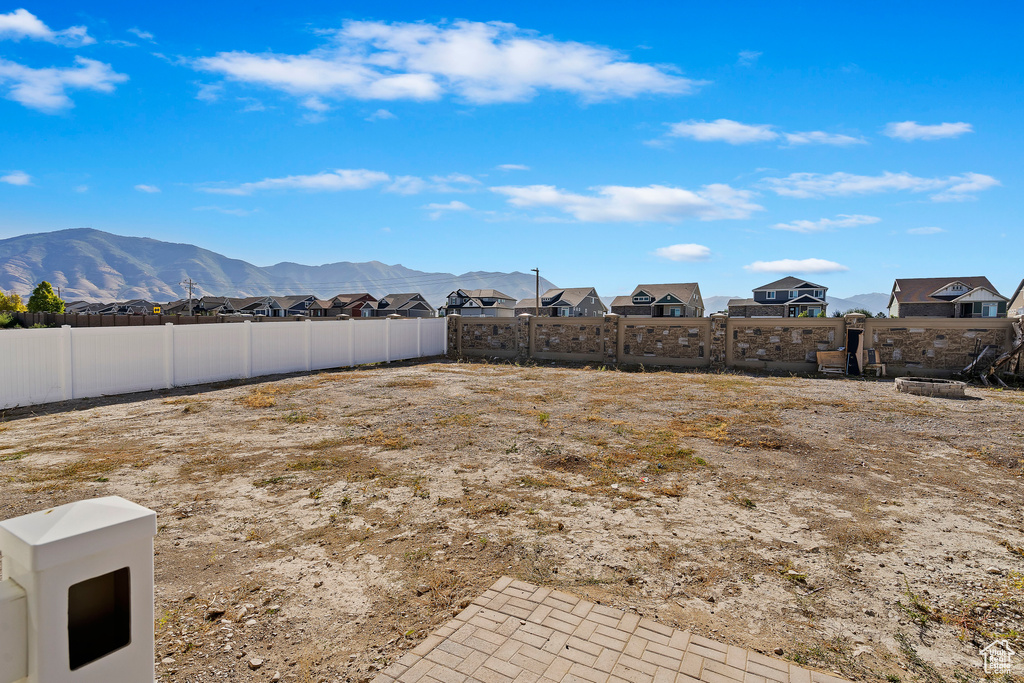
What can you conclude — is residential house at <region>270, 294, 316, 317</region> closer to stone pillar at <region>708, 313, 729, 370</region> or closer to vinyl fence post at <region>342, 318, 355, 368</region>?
vinyl fence post at <region>342, 318, 355, 368</region>

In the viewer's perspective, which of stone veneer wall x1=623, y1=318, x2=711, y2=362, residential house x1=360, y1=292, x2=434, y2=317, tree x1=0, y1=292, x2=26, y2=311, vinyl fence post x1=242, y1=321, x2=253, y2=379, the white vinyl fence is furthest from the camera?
residential house x1=360, y1=292, x2=434, y2=317

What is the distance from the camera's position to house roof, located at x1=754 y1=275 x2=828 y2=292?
60.2m

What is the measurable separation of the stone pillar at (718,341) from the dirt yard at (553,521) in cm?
969

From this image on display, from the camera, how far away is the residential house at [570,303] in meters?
72.9

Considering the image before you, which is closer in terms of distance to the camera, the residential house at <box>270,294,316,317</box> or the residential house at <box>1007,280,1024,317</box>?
the residential house at <box>1007,280,1024,317</box>

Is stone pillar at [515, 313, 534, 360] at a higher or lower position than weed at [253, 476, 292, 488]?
higher

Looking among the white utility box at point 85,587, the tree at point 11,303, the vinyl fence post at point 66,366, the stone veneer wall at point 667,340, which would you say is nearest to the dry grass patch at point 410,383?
the vinyl fence post at point 66,366

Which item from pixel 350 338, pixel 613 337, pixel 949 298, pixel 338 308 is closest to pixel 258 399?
pixel 350 338

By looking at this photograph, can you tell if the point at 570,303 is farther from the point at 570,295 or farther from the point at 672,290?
the point at 672,290

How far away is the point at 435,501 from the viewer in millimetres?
6086

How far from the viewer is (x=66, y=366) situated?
12148 millimetres

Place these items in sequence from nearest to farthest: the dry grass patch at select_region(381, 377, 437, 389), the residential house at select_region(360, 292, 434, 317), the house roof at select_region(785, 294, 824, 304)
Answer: the dry grass patch at select_region(381, 377, 437, 389), the house roof at select_region(785, 294, 824, 304), the residential house at select_region(360, 292, 434, 317)

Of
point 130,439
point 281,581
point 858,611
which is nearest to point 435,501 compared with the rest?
point 281,581

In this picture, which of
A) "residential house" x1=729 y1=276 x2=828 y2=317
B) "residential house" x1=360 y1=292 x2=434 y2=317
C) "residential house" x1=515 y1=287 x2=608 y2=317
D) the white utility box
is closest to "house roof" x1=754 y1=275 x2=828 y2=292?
"residential house" x1=729 y1=276 x2=828 y2=317
